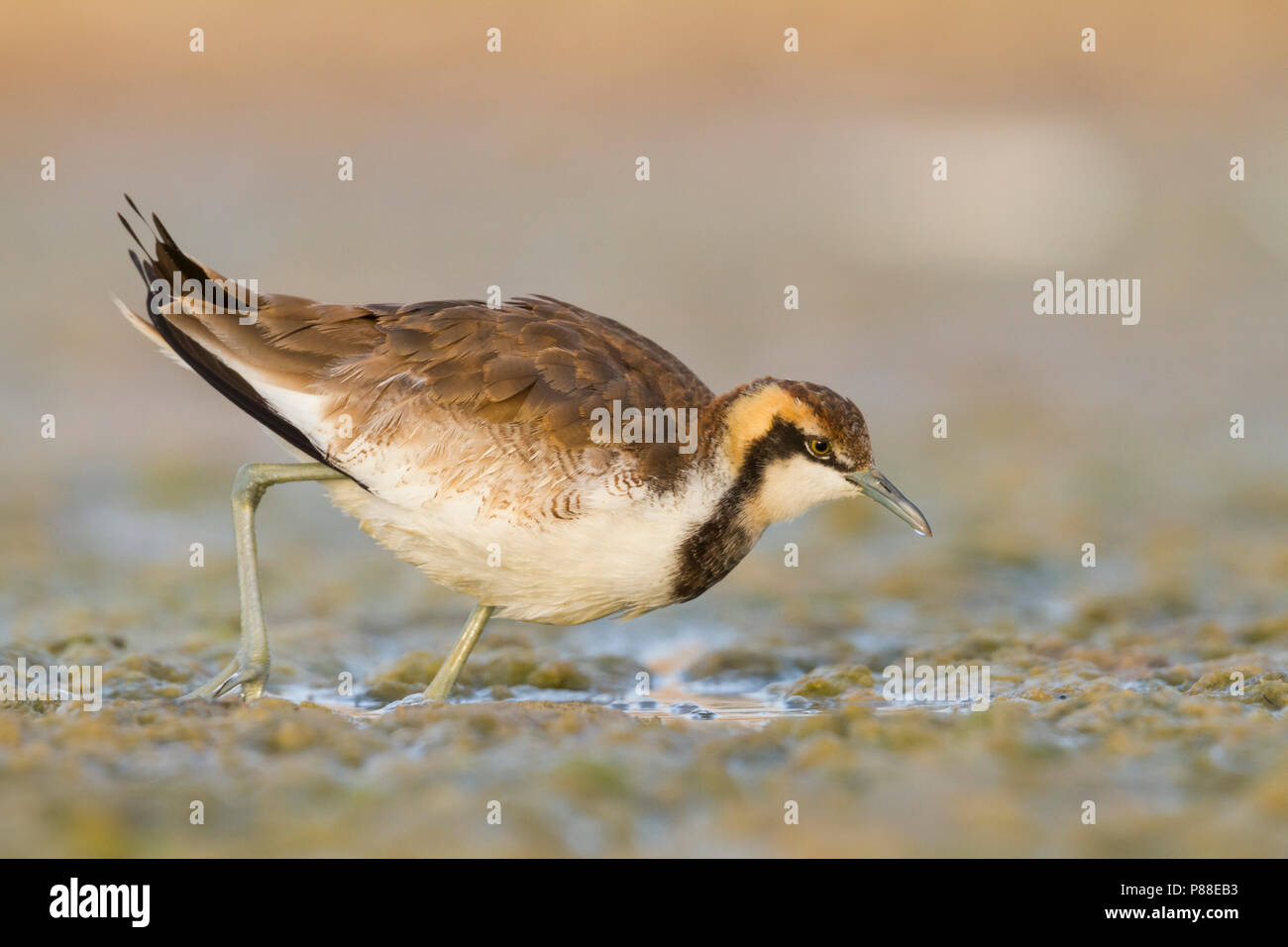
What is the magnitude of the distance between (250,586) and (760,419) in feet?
9.03

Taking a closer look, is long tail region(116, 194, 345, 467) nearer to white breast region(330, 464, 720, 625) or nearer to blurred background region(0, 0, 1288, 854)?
white breast region(330, 464, 720, 625)

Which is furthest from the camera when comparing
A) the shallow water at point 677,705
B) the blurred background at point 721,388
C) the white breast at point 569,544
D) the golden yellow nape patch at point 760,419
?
the golden yellow nape patch at point 760,419

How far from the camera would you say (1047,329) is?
1706cm

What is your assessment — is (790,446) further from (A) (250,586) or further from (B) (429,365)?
(A) (250,586)

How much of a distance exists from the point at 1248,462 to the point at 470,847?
33.1ft

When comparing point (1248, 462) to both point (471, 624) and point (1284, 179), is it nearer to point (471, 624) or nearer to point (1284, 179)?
point (1284, 179)

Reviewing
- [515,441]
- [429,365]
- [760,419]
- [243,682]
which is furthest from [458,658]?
[760,419]

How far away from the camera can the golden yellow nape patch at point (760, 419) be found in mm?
7531

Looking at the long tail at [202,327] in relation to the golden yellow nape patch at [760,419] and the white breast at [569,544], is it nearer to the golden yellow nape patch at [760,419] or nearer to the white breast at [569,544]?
the white breast at [569,544]

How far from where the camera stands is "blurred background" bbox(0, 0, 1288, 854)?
251 inches

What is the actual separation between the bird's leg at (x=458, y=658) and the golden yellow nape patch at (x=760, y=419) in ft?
5.32

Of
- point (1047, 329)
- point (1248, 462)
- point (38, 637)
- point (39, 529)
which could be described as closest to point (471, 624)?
point (38, 637)

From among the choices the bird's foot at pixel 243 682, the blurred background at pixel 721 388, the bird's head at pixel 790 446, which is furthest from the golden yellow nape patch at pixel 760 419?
the bird's foot at pixel 243 682

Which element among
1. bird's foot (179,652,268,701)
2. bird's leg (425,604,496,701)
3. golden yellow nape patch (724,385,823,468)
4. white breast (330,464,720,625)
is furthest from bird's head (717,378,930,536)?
bird's foot (179,652,268,701)
